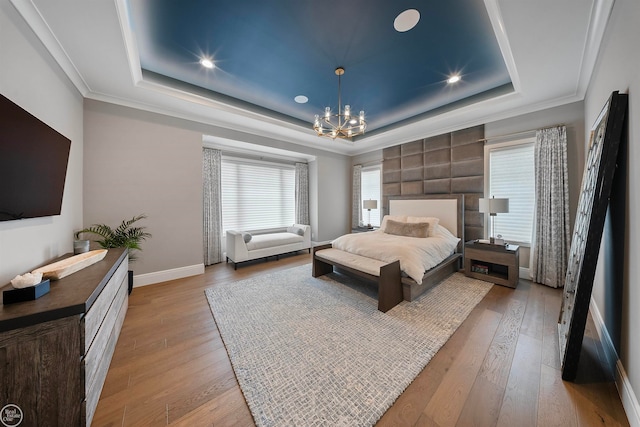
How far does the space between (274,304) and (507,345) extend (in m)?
2.34

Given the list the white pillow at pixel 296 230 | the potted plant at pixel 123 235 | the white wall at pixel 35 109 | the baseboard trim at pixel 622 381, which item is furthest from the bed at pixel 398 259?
the white wall at pixel 35 109

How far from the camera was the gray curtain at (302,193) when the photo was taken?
5.82 m

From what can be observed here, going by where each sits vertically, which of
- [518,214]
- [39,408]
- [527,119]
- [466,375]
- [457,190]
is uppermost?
[527,119]

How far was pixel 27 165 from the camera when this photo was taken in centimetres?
159

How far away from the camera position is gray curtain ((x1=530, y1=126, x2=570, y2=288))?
3.03m

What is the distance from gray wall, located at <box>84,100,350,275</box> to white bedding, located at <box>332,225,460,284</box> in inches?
103

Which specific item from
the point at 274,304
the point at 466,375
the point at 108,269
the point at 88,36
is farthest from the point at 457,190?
the point at 88,36

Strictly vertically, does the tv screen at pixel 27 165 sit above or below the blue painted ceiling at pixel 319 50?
below

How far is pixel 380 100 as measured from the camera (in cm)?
371

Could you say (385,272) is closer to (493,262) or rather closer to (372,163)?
(493,262)

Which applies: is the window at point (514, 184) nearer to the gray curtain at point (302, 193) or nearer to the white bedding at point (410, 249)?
the white bedding at point (410, 249)

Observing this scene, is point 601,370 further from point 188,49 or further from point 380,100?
point 188,49

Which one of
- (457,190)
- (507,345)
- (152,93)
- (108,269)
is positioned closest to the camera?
(108,269)

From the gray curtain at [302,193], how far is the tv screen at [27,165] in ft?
13.8
